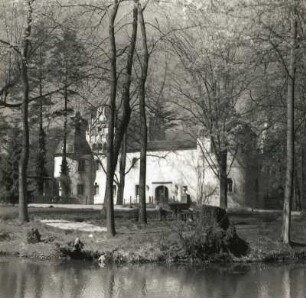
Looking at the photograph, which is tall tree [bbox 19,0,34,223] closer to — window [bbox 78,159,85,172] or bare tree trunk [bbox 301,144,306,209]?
bare tree trunk [bbox 301,144,306,209]

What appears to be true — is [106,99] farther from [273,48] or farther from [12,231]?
[273,48]

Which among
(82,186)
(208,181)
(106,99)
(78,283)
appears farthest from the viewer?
(82,186)

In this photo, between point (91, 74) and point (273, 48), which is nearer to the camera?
point (273, 48)

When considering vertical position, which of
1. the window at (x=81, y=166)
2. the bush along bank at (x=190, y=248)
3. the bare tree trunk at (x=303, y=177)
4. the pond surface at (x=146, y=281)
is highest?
the window at (x=81, y=166)

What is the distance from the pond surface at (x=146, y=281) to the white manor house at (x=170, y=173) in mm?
39397

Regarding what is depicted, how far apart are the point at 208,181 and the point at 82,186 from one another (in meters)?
19.5

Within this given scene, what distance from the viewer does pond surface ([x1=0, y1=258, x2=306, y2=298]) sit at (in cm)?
1443

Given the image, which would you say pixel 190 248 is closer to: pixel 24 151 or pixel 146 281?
pixel 146 281

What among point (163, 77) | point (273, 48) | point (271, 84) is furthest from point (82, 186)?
point (273, 48)

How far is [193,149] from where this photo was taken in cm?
6769

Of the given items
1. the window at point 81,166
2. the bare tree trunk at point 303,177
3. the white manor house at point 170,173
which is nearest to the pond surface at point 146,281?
the bare tree trunk at point 303,177

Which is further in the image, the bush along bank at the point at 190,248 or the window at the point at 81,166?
the window at the point at 81,166

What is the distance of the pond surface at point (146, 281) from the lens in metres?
14.4

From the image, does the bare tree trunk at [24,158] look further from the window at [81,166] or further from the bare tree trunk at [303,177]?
the window at [81,166]
